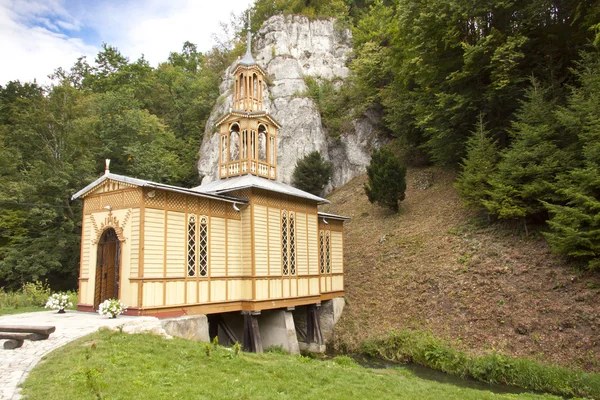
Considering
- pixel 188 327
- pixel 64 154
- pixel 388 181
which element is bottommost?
pixel 188 327

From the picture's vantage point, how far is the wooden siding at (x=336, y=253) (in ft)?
66.7

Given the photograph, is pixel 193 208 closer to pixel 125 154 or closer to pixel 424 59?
pixel 424 59

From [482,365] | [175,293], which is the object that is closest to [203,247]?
[175,293]

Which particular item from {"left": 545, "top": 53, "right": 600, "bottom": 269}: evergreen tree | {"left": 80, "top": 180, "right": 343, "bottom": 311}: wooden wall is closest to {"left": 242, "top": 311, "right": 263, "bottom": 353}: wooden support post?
{"left": 80, "top": 180, "right": 343, "bottom": 311}: wooden wall

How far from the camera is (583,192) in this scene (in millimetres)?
14312

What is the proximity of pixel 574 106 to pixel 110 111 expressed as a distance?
32362mm

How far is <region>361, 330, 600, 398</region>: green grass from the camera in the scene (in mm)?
11570

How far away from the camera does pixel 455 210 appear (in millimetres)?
22438

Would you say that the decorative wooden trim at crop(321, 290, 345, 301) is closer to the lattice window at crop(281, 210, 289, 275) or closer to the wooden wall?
the wooden wall

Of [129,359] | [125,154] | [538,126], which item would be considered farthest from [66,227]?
[538,126]

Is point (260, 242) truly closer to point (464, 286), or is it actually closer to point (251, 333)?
point (251, 333)

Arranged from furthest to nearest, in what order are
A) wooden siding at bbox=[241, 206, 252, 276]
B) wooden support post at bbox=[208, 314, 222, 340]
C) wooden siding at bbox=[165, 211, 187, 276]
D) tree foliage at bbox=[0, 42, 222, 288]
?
tree foliage at bbox=[0, 42, 222, 288], wooden support post at bbox=[208, 314, 222, 340], wooden siding at bbox=[241, 206, 252, 276], wooden siding at bbox=[165, 211, 187, 276]

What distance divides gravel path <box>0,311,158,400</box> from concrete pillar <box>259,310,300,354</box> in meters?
6.22

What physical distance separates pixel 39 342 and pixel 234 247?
283 inches
